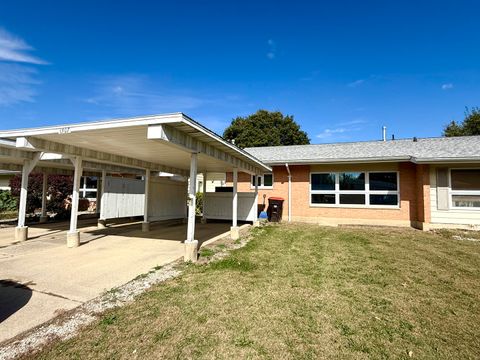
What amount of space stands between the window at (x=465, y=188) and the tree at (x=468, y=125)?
22287 millimetres

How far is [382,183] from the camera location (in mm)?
12055

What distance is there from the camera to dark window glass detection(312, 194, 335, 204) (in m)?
12.8

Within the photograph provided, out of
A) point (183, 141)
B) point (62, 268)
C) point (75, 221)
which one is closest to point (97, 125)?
point (183, 141)

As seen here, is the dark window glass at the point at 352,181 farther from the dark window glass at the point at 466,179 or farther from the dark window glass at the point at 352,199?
the dark window glass at the point at 466,179

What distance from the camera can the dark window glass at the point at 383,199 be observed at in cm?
1180

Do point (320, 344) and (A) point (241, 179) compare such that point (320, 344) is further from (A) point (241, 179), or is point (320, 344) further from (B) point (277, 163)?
(A) point (241, 179)

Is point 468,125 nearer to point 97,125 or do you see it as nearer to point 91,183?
point 97,125

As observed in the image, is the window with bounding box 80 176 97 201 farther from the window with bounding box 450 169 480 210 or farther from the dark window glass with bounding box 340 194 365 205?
the window with bounding box 450 169 480 210

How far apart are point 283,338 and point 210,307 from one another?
3.84 feet

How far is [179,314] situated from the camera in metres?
3.36

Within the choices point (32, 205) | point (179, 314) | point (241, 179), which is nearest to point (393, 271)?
point (179, 314)

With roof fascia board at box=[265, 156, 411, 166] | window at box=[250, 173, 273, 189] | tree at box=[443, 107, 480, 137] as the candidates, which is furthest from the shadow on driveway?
tree at box=[443, 107, 480, 137]

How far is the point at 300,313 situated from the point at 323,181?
34.1 feet

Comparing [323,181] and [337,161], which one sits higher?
[337,161]
